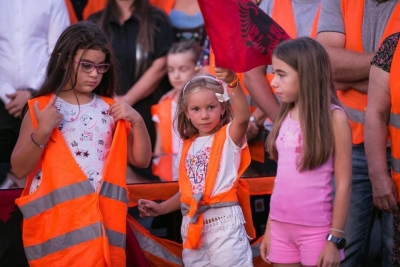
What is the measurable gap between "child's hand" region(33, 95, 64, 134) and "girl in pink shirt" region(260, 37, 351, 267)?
1081 mm

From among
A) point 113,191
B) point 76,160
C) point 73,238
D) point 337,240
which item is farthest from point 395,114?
point 73,238

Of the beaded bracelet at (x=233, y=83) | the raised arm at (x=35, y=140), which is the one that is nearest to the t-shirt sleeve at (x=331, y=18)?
the beaded bracelet at (x=233, y=83)

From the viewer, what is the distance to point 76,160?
3.99 metres

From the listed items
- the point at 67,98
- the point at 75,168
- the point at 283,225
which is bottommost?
the point at 283,225

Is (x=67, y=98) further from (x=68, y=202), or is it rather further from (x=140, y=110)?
(x=140, y=110)

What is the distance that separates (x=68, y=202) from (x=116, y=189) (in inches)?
10.2

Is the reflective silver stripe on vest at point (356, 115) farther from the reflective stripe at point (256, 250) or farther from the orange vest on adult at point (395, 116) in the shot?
the reflective stripe at point (256, 250)

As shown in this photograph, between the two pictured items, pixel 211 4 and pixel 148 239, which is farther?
pixel 148 239

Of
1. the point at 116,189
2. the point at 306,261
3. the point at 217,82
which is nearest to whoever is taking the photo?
the point at 306,261

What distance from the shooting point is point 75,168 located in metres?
3.95

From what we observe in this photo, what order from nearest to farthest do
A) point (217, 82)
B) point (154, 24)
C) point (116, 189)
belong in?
point (116, 189) → point (217, 82) → point (154, 24)

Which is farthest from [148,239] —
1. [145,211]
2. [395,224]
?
[395,224]

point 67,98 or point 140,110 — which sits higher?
point 67,98

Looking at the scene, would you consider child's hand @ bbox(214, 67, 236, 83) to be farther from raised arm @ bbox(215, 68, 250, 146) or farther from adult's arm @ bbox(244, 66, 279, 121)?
adult's arm @ bbox(244, 66, 279, 121)
